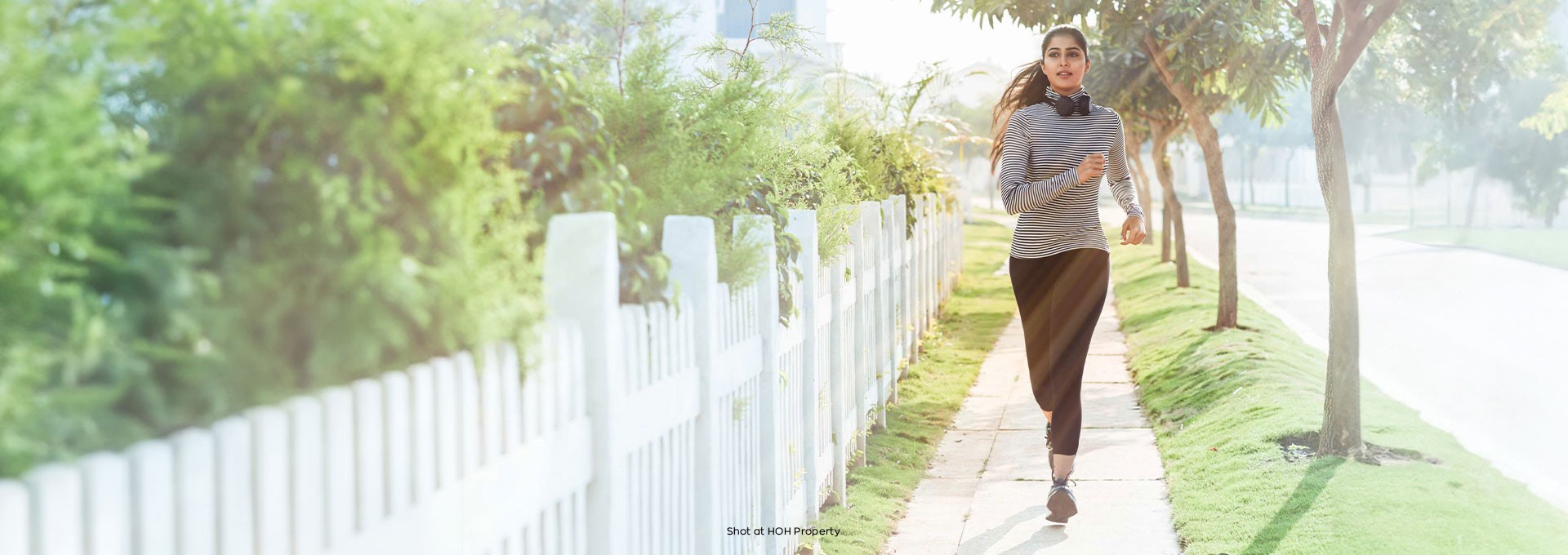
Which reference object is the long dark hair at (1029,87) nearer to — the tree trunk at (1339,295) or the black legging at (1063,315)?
the black legging at (1063,315)

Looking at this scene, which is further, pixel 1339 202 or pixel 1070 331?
pixel 1339 202

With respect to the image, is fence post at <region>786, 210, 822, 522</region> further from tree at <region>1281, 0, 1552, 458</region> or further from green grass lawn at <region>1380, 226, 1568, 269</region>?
green grass lawn at <region>1380, 226, 1568, 269</region>

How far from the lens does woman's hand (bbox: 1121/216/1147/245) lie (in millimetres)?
4840

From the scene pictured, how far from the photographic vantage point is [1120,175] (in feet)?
16.6

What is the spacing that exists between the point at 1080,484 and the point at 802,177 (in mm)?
1822

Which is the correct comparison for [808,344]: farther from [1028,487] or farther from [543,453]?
[543,453]

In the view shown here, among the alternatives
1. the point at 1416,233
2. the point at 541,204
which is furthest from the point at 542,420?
the point at 1416,233

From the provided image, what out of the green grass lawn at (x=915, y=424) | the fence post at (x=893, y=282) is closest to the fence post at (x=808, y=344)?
the green grass lawn at (x=915, y=424)

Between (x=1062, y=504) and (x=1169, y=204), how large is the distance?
498 inches

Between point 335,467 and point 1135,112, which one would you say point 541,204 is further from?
point 1135,112

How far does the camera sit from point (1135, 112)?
1475 cm

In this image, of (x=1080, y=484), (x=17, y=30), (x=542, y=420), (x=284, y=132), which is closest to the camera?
(x=17, y=30)

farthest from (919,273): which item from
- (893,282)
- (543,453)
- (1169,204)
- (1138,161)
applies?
(1138,161)

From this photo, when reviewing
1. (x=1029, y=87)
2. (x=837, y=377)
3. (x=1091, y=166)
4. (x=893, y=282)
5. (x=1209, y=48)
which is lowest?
(x=837, y=377)
